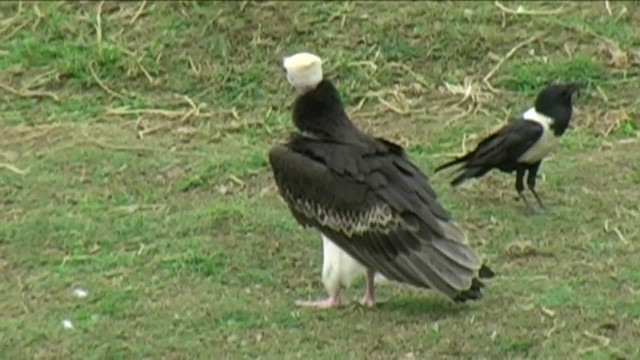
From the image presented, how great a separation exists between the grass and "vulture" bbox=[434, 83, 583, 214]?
0.68ft

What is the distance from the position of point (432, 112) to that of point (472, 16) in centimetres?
129

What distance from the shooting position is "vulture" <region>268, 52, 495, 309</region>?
6723 millimetres

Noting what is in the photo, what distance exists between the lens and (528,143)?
805cm

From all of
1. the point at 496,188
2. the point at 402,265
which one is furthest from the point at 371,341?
the point at 496,188

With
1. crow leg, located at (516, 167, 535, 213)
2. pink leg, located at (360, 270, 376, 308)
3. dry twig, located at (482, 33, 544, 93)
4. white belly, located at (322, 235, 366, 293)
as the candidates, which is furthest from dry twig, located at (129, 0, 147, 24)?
pink leg, located at (360, 270, 376, 308)

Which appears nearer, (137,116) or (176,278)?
(176,278)

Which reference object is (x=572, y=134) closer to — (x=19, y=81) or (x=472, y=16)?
(x=472, y=16)

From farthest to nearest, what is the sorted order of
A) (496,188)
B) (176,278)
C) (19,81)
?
(19,81), (496,188), (176,278)

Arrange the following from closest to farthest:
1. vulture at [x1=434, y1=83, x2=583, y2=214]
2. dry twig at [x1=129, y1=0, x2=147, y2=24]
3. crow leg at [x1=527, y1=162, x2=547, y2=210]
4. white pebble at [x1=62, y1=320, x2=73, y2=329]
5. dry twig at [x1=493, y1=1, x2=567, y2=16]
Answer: white pebble at [x1=62, y1=320, x2=73, y2=329], vulture at [x1=434, y1=83, x2=583, y2=214], crow leg at [x1=527, y1=162, x2=547, y2=210], dry twig at [x1=493, y1=1, x2=567, y2=16], dry twig at [x1=129, y1=0, x2=147, y2=24]

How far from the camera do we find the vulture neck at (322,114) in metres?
7.20

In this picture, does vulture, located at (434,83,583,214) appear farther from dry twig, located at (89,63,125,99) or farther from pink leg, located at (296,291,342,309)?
dry twig, located at (89,63,125,99)

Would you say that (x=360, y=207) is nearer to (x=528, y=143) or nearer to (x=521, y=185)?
(x=528, y=143)

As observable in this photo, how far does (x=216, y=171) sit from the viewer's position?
8.92 m

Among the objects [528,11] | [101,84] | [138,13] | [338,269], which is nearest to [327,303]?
[338,269]
